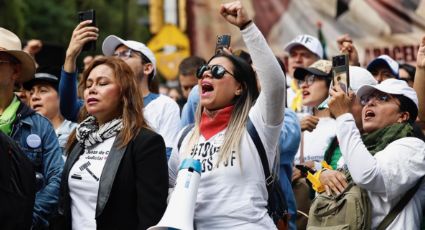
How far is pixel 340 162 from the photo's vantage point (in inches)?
288

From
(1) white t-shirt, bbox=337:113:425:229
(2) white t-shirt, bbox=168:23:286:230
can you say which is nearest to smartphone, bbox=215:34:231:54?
(2) white t-shirt, bbox=168:23:286:230

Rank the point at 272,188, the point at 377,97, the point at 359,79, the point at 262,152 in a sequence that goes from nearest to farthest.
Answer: the point at 262,152 < the point at 272,188 < the point at 377,97 < the point at 359,79

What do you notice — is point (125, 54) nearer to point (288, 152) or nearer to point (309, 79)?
point (309, 79)

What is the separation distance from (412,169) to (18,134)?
250cm

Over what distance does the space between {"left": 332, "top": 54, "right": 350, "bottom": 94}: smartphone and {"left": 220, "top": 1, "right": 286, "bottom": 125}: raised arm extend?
0.57 m

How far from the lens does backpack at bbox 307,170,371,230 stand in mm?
6512

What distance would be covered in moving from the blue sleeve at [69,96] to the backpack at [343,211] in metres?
1.87

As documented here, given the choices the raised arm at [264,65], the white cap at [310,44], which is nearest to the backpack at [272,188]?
the raised arm at [264,65]

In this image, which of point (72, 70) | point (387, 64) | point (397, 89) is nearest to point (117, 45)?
point (72, 70)

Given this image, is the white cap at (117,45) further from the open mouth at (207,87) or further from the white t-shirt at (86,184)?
the open mouth at (207,87)

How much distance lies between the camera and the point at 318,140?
8.66 metres

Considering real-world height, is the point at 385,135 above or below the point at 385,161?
above

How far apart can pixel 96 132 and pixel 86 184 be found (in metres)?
0.34

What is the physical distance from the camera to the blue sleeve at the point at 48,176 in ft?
22.2
